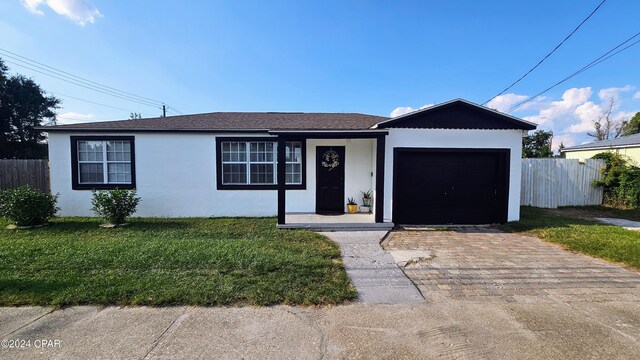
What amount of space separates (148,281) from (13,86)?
91.6 ft

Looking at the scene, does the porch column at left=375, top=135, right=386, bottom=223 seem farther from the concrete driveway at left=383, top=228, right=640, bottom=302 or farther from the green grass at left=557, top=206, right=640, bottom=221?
the green grass at left=557, top=206, right=640, bottom=221

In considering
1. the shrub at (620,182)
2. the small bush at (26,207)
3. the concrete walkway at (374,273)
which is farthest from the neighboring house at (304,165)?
the shrub at (620,182)

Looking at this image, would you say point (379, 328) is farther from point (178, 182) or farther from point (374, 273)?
point (178, 182)

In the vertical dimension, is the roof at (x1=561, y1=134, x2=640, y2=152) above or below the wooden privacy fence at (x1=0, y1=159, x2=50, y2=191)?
above

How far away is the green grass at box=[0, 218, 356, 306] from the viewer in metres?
3.51

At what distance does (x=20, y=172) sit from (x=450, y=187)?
46.8 feet

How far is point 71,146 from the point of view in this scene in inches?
336

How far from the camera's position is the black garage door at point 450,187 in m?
7.96

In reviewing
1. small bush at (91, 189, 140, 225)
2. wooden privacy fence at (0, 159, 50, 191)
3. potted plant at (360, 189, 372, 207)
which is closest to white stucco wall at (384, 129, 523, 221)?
potted plant at (360, 189, 372, 207)

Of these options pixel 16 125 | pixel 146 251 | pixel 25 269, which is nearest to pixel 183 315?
pixel 146 251

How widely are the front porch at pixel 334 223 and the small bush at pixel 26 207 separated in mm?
6110

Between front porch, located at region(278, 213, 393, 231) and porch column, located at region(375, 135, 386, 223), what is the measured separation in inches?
11.1

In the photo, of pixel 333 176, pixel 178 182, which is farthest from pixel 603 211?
pixel 178 182

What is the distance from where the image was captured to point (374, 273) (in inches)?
175
